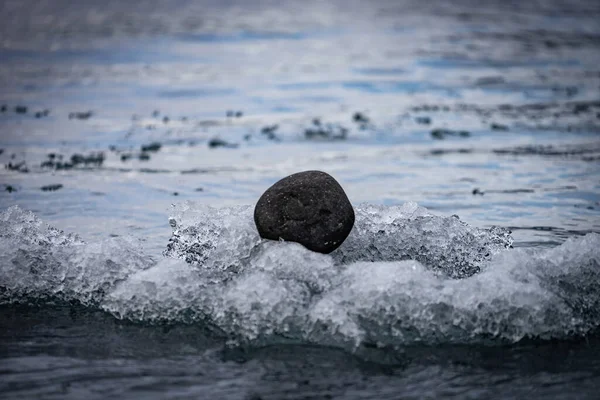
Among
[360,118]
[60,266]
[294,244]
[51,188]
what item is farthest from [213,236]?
[360,118]

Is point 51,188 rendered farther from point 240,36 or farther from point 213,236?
point 240,36

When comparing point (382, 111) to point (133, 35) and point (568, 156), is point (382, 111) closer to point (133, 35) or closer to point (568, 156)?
point (568, 156)

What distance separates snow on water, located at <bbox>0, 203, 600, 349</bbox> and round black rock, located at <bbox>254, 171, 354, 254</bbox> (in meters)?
0.11

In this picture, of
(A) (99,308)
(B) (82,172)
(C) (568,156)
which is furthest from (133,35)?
(A) (99,308)

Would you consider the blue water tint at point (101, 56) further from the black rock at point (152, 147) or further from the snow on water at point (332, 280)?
the snow on water at point (332, 280)

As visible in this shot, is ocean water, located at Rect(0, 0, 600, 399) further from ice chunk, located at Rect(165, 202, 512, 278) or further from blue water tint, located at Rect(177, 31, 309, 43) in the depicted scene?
blue water tint, located at Rect(177, 31, 309, 43)

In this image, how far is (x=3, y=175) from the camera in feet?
30.4

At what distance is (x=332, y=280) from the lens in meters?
5.32

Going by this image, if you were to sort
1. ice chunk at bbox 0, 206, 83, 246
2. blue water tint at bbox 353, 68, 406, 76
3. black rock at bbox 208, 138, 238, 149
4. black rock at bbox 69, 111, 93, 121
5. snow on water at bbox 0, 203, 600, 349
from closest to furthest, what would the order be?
snow on water at bbox 0, 203, 600, 349, ice chunk at bbox 0, 206, 83, 246, black rock at bbox 208, 138, 238, 149, black rock at bbox 69, 111, 93, 121, blue water tint at bbox 353, 68, 406, 76

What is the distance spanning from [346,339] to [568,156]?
6.48 m

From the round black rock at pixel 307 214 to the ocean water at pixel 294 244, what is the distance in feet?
0.47

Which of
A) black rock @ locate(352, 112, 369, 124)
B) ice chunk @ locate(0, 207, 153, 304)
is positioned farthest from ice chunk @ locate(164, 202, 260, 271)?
black rock @ locate(352, 112, 369, 124)

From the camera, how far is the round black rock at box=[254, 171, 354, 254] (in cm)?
559

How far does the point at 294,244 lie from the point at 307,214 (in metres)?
0.23
